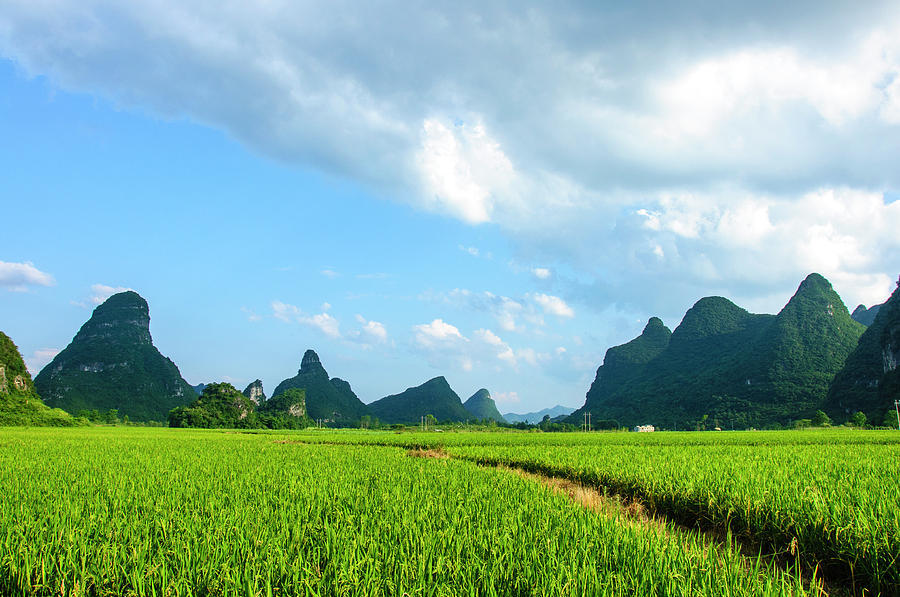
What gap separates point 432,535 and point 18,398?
65890mm

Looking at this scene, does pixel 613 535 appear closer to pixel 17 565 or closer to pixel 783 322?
pixel 17 565

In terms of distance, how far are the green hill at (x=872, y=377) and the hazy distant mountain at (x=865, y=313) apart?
70.1m

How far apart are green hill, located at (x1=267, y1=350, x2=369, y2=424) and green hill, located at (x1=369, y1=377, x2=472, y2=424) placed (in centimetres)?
1585

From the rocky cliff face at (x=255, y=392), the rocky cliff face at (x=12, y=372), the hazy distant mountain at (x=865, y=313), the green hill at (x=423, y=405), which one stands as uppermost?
the hazy distant mountain at (x=865, y=313)

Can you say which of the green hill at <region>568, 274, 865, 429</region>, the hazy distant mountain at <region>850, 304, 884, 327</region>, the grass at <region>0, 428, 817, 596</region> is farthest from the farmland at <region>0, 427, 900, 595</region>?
the hazy distant mountain at <region>850, 304, 884, 327</region>

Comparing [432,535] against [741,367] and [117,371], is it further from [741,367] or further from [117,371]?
[117,371]

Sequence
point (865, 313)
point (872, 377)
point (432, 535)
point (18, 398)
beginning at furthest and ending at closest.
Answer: point (865, 313)
point (872, 377)
point (18, 398)
point (432, 535)

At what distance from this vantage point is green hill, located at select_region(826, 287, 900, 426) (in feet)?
213

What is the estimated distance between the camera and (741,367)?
319ft

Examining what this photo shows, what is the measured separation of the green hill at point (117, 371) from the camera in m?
91.4

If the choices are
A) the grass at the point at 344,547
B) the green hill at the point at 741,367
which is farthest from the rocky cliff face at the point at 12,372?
the green hill at the point at 741,367

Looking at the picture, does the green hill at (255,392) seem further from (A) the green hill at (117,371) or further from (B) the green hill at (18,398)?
(B) the green hill at (18,398)

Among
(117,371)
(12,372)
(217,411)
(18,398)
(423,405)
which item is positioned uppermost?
(12,372)

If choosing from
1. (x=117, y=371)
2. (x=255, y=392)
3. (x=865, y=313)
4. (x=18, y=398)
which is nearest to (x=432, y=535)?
(x=18, y=398)
